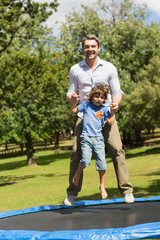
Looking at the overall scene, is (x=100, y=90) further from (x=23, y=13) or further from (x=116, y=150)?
(x=23, y=13)

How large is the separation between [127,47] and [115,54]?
Result: 1.23 metres

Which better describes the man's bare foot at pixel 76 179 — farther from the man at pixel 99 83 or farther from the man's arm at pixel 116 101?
the man's arm at pixel 116 101

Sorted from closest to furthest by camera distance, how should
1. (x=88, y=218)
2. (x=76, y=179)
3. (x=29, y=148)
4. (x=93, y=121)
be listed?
(x=93, y=121) → (x=76, y=179) → (x=88, y=218) → (x=29, y=148)

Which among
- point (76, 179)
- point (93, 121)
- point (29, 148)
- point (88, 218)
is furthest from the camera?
point (29, 148)

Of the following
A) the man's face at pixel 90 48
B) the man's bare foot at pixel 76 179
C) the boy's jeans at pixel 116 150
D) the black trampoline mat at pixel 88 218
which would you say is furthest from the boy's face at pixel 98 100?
the black trampoline mat at pixel 88 218

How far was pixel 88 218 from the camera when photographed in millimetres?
5164

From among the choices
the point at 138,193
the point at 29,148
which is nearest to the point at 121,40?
the point at 29,148

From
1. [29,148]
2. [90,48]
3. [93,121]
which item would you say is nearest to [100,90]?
[93,121]

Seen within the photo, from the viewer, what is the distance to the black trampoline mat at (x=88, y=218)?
4.65 meters

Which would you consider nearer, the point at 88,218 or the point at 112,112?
the point at 112,112

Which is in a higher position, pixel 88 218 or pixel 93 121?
pixel 93 121

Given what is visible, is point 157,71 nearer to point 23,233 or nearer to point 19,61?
point 19,61

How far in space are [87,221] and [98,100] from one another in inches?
65.2

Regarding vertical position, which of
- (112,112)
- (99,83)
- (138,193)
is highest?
(99,83)
